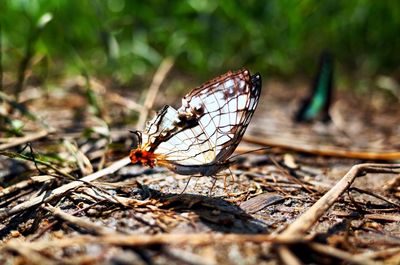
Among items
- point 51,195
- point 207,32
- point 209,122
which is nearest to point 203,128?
point 209,122

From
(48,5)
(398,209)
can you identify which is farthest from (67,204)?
(48,5)

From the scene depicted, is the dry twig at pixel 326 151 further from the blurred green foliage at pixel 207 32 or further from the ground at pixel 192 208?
the blurred green foliage at pixel 207 32

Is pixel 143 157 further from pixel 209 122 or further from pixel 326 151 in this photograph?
pixel 326 151

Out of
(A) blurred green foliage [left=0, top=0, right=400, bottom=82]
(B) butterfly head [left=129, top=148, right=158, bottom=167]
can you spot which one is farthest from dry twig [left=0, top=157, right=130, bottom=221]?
(A) blurred green foliage [left=0, top=0, right=400, bottom=82]

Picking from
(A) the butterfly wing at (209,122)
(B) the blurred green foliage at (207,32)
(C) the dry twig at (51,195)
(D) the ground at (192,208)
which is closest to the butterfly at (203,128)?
(A) the butterfly wing at (209,122)

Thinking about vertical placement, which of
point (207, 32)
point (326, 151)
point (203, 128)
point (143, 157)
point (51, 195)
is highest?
point (207, 32)

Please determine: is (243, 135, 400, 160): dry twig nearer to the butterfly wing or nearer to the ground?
the ground
